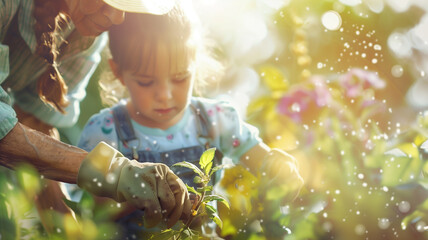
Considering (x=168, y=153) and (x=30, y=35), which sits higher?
(x=30, y=35)

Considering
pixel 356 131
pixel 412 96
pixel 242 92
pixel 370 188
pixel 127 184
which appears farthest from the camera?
pixel 242 92

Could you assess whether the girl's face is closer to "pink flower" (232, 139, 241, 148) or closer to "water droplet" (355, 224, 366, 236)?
"pink flower" (232, 139, 241, 148)

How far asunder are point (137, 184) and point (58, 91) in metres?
0.76

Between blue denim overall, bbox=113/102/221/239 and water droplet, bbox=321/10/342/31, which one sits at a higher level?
water droplet, bbox=321/10/342/31

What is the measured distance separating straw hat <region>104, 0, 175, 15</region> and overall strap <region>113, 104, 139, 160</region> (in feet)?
1.40

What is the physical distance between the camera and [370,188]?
133 centimetres

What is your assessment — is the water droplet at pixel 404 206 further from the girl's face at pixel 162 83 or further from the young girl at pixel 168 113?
the girl's face at pixel 162 83

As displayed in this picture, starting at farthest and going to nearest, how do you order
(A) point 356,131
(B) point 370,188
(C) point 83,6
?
(A) point 356,131 → (B) point 370,188 → (C) point 83,6

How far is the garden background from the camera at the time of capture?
1.19 meters

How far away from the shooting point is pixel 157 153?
4.95 ft

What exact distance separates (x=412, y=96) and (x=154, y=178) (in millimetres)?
1068

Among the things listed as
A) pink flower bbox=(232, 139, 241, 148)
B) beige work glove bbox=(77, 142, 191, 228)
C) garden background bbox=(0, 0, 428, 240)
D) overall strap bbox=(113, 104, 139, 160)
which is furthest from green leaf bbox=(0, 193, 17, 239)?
pink flower bbox=(232, 139, 241, 148)

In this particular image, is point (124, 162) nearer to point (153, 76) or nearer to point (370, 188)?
point (153, 76)

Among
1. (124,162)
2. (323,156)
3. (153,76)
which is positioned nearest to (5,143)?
(124,162)
